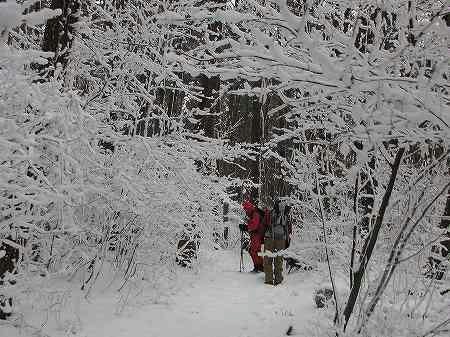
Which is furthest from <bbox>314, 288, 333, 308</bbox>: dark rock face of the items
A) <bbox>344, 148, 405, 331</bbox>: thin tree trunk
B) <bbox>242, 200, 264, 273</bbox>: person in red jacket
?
<bbox>242, 200, 264, 273</bbox>: person in red jacket

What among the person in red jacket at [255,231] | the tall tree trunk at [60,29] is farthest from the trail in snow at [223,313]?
the tall tree trunk at [60,29]

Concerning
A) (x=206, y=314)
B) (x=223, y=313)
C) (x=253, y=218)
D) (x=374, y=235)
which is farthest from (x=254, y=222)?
(x=374, y=235)

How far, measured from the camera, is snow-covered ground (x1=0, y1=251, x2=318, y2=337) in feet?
15.9

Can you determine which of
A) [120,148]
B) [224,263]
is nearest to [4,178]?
[120,148]

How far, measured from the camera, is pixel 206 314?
573 cm

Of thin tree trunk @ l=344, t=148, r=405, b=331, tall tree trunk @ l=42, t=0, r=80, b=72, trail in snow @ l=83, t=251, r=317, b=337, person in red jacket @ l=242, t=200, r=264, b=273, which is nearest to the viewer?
thin tree trunk @ l=344, t=148, r=405, b=331

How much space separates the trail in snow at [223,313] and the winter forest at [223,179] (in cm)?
4

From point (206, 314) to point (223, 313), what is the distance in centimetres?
25

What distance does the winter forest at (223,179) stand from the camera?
204 cm

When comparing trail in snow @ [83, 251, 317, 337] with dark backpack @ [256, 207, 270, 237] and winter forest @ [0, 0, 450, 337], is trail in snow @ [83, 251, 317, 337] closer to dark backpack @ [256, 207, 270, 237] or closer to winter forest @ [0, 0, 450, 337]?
winter forest @ [0, 0, 450, 337]

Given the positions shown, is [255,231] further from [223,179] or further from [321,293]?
[321,293]

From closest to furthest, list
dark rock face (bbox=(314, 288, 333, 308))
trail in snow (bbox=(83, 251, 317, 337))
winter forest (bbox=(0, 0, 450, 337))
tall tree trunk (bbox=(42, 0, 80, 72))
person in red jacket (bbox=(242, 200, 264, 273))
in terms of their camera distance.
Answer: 1. winter forest (bbox=(0, 0, 450, 337))
2. tall tree trunk (bbox=(42, 0, 80, 72))
3. trail in snow (bbox=(83, 251, 317, 337))
4. dark rock face (bbox=(314, 288, 333, 308))
5. person in red jacket (bbox=(242, 200, 264, 273))

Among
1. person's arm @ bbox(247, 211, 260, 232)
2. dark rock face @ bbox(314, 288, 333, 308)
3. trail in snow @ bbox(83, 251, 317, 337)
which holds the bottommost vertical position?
trail in snow @ bbox(83, 251, 317, 337)

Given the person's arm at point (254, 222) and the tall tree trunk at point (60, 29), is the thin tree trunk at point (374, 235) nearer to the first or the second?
the tall tree trunk at point (60, 29)
